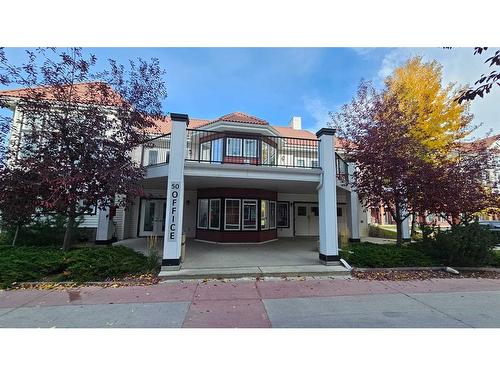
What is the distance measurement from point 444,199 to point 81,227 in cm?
1559

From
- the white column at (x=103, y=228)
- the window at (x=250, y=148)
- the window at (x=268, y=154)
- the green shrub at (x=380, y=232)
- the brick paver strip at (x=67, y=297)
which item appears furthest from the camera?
the green shrub at (x=380, y=232)

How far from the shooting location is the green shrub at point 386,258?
8.19 meters

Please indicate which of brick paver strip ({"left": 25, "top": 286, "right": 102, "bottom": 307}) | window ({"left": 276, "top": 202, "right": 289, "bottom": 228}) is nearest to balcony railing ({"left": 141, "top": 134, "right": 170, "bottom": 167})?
brick paver strip ({"left": 25, "top": 286, "right": 102, "bottom": 307})

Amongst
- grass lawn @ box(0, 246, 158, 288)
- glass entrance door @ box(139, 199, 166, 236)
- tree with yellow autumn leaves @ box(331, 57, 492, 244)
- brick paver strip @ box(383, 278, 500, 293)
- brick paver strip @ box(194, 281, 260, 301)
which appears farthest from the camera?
glass entrance door @ box(139, 199, 166, 236)

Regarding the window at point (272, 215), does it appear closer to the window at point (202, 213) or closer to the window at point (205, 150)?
the window at point (202, 213)

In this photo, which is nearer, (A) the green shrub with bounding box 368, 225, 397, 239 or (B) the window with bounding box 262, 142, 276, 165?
(B) the window with bounding box 262, 142, 276, 165

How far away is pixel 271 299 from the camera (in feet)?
17.7

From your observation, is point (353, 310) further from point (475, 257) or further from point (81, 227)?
point (81, 227)

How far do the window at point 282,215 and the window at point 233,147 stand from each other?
16.3 ft

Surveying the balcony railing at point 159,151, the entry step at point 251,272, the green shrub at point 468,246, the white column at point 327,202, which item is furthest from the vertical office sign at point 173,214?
the green shrub at point 468,246

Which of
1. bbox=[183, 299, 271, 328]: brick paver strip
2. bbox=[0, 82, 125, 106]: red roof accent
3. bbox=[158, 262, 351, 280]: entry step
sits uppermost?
bbox=[0, 82, 125, 106]: red roof accent

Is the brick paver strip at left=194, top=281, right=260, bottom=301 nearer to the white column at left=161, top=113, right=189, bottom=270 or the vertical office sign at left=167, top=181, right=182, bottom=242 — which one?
the white column at left=161, top=113, right=189, bottom=270

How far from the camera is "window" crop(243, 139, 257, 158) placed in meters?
13.3

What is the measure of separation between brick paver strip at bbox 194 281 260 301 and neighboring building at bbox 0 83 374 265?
1.74 metres
